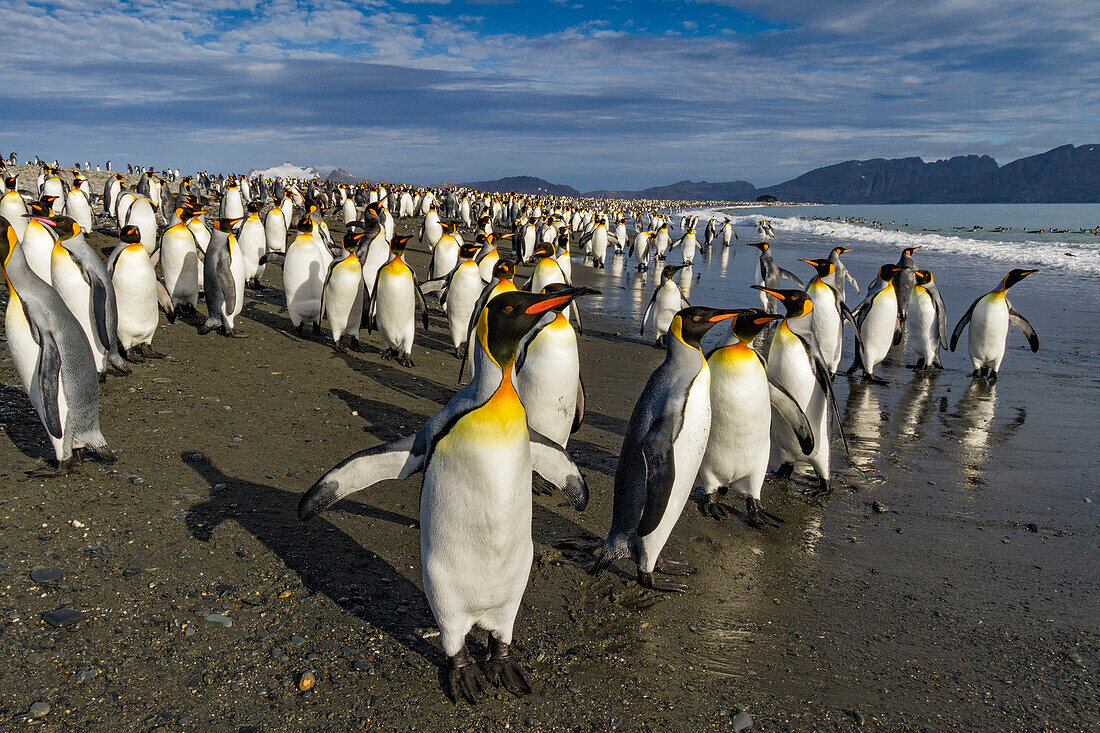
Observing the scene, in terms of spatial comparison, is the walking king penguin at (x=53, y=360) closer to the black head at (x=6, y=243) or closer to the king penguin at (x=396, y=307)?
the black head at (x=6, y=243)

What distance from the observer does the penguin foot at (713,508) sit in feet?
14.2

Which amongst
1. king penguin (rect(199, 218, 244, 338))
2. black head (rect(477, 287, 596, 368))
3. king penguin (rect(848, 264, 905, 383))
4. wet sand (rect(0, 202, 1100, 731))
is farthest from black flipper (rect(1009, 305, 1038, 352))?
king penguin (rect(199, 218, 244, 338))

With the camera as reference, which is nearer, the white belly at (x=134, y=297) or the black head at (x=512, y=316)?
the black head at (x=512, y=316)

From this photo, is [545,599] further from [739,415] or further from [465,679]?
[739,415]

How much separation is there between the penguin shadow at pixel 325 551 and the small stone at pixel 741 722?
1150 mm

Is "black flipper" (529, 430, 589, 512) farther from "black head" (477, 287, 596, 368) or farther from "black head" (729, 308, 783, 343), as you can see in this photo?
"black head" (729, 308, 783, 343)

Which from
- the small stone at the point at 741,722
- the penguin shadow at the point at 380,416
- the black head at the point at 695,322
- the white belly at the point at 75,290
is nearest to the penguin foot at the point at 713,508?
the black head at the point at 695,322

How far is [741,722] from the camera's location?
247cm

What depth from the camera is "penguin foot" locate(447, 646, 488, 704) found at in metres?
2.51

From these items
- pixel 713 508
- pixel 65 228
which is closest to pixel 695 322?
pixel 713 508

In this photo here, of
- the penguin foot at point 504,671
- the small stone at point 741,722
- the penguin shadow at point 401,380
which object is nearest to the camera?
the small stone at point 741,722

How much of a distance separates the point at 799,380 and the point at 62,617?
4.48 m

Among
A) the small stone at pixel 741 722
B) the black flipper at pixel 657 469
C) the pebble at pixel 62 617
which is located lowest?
the small stone at pixel 741 722

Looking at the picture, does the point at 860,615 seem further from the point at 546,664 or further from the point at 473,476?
the point at 473,476
